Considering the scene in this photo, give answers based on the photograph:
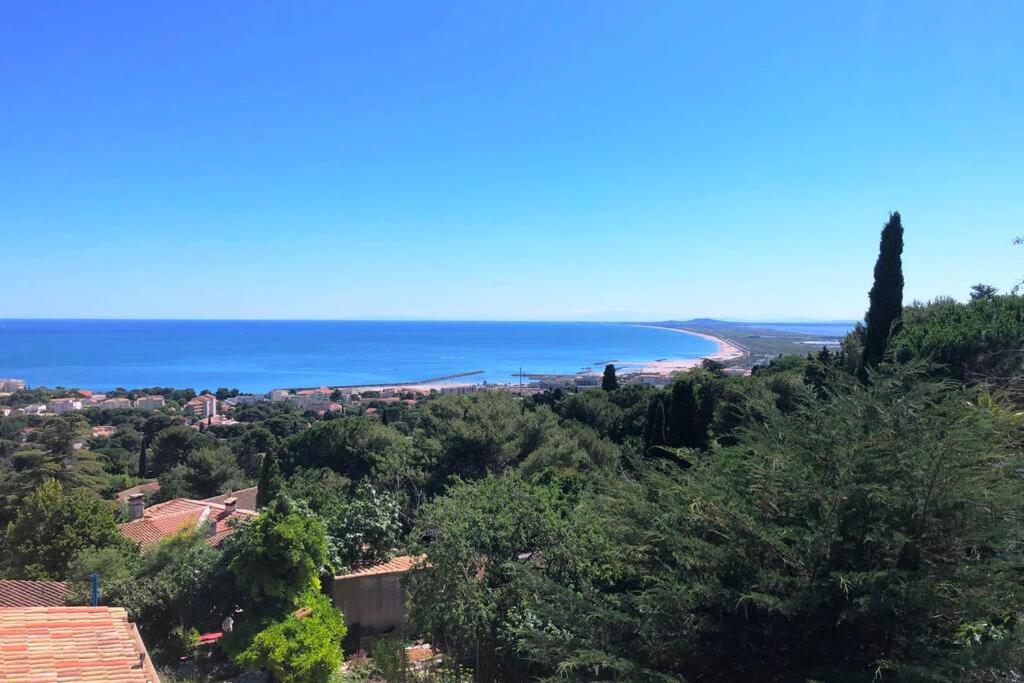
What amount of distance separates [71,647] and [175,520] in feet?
34.9

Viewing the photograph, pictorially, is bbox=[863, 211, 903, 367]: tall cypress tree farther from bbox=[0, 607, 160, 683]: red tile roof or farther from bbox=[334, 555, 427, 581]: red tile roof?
bbox=[0, 607, 160, 683]: red tile roof

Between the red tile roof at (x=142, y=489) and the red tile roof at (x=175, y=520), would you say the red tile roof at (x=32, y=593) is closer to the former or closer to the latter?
the red tile roof at (x=175, y=520)

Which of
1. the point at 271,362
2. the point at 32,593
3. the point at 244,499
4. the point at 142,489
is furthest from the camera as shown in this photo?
the point at 271,362

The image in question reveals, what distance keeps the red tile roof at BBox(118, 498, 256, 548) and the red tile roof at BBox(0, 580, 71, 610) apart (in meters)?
1.89

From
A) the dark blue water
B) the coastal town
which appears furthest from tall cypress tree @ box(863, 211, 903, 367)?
the dark blue water

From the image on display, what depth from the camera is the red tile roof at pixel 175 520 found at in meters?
13.2

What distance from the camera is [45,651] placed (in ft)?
19.3

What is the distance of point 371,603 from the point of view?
31.4 ft

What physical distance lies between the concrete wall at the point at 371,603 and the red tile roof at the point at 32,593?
14.0 feet

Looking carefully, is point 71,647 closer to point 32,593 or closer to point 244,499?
point 32,593

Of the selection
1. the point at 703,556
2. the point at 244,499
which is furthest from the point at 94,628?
the point at 244,499

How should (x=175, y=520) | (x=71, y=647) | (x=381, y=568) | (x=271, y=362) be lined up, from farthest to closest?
(x=271, y=362) → (x=175, y=520) → (x=381, y=568) → (x=71, y=647)

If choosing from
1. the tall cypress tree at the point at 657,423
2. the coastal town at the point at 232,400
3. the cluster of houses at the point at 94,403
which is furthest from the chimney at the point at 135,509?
the cluster of houses at the point at 94,403

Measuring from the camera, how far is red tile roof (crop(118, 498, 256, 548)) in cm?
1316
